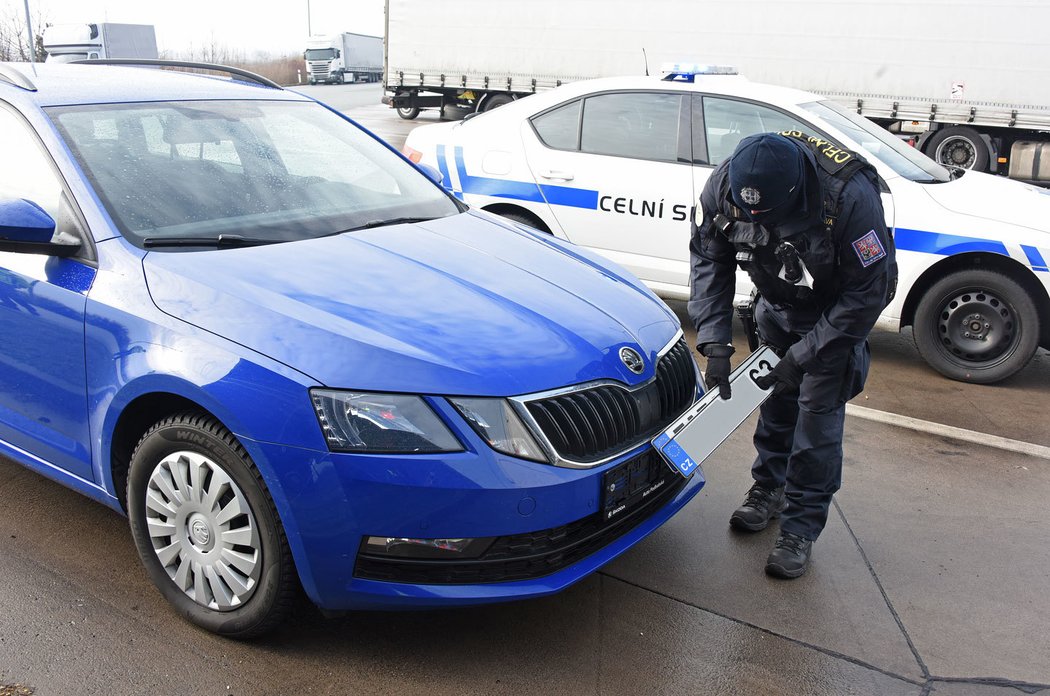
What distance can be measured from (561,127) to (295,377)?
13.5 feet

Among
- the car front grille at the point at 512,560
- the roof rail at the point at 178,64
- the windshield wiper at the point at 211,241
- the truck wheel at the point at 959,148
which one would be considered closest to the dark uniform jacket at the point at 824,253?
the car front grille at the point at 512,560

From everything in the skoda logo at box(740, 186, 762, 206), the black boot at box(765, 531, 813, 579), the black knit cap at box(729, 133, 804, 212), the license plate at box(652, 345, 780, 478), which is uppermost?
the black knit cap at box(729, 133, 804, 212)

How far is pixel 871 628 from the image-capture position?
9.95ft

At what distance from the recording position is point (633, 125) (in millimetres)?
6031

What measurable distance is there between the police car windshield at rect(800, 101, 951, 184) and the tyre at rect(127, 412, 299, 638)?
4.24 metres

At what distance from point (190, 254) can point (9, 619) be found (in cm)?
120

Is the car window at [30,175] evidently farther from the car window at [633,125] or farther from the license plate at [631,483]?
the car window at [633,125]

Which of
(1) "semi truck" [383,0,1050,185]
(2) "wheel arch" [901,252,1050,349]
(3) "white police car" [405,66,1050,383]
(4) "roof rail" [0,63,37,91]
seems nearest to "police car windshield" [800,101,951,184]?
(3) "white police car" [405,66,1050,383]

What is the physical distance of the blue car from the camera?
2.46m

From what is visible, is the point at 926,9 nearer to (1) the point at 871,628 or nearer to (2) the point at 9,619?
(1) the point at 871,628

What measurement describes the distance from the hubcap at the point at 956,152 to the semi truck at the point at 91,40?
829 inches

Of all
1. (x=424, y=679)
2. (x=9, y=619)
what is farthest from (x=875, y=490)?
(x=9, y=619)

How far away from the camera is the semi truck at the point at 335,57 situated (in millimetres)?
48969

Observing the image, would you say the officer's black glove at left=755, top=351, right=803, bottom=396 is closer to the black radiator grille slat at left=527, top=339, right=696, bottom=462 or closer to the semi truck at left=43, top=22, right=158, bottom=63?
the black radiator grille slat at left=527, top=339, right=696, bottom=462
